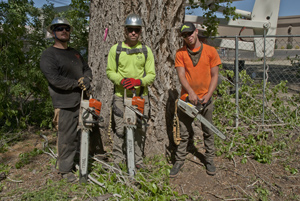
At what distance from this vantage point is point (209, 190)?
3193mm

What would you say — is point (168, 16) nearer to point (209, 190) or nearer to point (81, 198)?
point (209, 190)

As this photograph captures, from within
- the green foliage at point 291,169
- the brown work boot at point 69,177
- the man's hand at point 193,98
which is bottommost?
the green foliage at point 291,169

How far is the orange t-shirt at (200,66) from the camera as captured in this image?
3268 millimetres

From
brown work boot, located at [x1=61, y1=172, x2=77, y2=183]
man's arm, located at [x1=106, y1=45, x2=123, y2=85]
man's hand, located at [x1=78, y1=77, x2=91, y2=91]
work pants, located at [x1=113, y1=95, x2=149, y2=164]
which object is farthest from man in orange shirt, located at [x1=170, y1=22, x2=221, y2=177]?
brown work boot, located at [x1=61, y1=172, x2=77, y2=183]

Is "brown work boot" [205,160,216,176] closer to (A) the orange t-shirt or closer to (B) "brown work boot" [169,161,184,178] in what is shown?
(B) "brown work boot" [169,161,184,178]

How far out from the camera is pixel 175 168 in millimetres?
3549

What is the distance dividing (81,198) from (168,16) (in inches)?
111

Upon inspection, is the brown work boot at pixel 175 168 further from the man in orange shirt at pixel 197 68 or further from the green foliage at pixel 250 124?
the man in orange shirt at pixel 197 68

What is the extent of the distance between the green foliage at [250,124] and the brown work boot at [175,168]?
85 centimetres

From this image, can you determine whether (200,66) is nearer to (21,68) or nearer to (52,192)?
(52,192)

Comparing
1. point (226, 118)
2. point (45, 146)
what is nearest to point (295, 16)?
point (226, 118)

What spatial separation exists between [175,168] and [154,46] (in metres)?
1.85

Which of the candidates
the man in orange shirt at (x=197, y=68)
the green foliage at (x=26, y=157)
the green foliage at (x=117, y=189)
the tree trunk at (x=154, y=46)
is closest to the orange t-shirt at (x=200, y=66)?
the man in orange shirt at (x=197, y=68)

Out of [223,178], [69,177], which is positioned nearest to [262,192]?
[223,178]
